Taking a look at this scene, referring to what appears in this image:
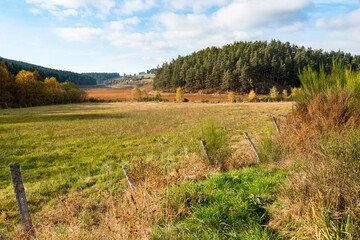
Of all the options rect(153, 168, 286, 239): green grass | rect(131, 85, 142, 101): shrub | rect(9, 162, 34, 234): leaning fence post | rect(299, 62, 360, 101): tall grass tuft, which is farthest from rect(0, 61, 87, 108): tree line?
rect(299, 62, 360, 101): tall grass tuft

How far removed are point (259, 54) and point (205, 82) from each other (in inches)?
1410

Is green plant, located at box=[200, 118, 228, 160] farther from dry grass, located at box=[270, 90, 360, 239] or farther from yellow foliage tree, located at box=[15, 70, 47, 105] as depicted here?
yellow foliage tree, located at box=[15, 70, 47, 105]

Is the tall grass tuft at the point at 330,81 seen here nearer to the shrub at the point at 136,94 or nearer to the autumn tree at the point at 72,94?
the shrub at the point at 136,94

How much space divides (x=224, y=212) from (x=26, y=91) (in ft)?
243

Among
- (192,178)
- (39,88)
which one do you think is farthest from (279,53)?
(192,178)

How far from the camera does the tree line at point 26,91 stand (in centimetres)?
5178

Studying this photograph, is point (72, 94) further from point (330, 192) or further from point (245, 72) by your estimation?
point (330, 192)

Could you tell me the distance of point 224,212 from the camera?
347 cm

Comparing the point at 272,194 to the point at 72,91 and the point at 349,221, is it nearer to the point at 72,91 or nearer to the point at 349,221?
the point at 349,221

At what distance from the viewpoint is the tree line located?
5178 cm

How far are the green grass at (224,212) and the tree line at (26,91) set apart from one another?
222 ft

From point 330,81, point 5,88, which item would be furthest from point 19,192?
point 5,88

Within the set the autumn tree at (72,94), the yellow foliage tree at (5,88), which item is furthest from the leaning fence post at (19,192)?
the autumn tree at (72,94)

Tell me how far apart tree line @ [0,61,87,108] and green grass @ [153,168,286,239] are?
222 feet
